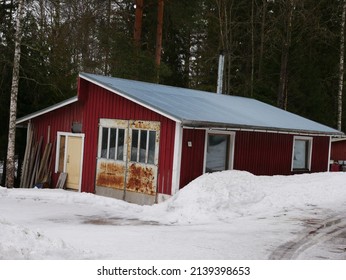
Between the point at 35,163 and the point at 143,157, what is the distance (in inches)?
224

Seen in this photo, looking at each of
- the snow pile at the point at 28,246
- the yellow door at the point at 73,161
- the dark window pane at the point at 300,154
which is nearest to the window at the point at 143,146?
the yellow door at the point at 73,161

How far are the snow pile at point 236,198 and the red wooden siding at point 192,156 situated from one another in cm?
74

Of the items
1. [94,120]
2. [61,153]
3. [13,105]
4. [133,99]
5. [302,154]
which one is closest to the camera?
[133,99]

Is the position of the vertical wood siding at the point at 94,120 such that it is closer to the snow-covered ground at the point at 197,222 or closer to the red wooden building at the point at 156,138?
the red wooden building at the point at 156,138

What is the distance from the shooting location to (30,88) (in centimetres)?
2136

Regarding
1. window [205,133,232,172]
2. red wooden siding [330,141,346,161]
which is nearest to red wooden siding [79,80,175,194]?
window [205,133,232,172]

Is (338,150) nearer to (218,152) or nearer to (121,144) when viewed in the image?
(218,152)

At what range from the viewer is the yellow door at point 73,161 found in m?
18.1

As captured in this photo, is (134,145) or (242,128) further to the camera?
(134,145)

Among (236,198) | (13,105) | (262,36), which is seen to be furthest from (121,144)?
(262,36)

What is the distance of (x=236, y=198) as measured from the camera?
13.6 meters

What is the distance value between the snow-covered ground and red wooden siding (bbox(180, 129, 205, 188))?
0.82 m

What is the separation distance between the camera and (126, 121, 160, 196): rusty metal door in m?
15.4
